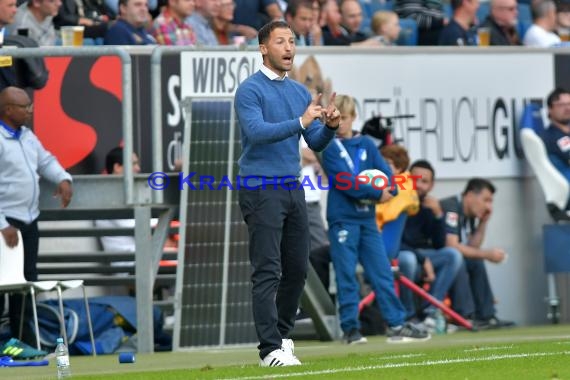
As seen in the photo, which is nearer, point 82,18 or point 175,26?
point 82,18

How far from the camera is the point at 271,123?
10320 millimetres

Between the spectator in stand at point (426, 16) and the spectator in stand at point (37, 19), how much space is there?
462cm

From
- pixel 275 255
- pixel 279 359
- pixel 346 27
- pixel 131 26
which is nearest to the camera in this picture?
pixel 279 359

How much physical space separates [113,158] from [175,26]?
2.39 meters

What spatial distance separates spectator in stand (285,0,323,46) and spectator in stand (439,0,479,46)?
1659 mm

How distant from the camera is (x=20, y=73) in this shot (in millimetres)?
13867

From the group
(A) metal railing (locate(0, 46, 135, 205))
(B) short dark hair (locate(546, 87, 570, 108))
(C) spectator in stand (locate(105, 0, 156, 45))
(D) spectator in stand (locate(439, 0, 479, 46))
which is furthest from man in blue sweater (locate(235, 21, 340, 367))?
(D) spectator in stand (locate(439, 0, 479, 46))

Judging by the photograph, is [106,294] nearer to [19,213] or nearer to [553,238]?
[19,213]

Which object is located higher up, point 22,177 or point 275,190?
point 22,177

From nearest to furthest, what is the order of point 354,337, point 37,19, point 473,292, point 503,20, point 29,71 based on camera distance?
point 29,71 < point 354,337 < point 37,19 < point 473,292 < point 503,20

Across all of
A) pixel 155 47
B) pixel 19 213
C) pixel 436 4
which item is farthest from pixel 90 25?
pixel 436 4

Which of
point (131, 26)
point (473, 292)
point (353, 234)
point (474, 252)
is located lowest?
point (473, 292)

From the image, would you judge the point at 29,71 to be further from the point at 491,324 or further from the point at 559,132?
the point at 559,132

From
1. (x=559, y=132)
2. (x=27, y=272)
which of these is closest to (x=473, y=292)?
(x=559, y=132)
